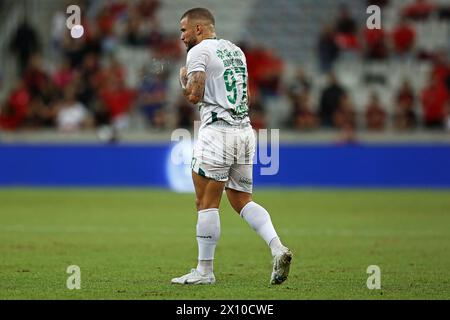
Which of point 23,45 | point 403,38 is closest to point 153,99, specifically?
point 23,45

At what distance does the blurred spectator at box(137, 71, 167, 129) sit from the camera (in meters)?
23.2

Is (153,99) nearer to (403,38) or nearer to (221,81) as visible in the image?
(403,38)

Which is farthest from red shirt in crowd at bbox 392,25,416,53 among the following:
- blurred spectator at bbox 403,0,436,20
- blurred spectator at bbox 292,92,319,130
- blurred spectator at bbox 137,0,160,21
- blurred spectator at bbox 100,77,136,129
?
blurred spectator at bbox 100,77,136,129

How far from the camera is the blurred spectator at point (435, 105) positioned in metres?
23.0

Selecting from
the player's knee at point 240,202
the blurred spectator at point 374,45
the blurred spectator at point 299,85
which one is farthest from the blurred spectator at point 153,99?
the player's knee at point 240,202

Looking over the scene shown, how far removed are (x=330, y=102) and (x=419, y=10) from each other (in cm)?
413

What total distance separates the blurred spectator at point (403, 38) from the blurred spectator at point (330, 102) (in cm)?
245

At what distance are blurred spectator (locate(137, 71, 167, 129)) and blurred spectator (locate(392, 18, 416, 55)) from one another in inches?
244

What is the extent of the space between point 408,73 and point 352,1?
2705 mm

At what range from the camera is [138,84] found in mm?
24094

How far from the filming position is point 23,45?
24656 millimetres
